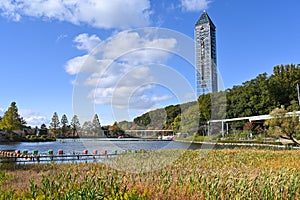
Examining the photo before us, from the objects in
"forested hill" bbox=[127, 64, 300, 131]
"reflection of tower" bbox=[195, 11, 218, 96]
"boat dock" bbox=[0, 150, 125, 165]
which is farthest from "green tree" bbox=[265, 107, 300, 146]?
"forested hill" bbox=[127, 64, 300, 131]

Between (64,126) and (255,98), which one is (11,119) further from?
(255,98)

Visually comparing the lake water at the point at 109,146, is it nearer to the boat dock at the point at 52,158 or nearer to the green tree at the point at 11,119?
the boat dock at the point at 52,158

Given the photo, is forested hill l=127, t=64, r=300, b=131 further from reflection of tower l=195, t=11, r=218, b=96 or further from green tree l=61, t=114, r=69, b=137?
green tree l=61, t=114, r=69, b=137

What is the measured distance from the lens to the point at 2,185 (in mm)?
7125

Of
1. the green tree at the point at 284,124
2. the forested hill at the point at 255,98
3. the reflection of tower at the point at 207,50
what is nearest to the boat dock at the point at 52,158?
the reflection of tower at the point at 207,50

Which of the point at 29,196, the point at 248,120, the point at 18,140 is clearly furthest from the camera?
the point at 18,140

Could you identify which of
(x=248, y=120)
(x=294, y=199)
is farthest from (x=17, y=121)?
(x=294, y=199)

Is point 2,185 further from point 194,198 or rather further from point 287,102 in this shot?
point 287,102

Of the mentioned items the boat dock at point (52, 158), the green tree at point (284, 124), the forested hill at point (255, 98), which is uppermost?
the forested hill at point (255, 98)

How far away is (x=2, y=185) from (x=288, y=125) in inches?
1029

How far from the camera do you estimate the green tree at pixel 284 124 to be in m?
28.6

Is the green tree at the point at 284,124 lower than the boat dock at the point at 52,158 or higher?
higher

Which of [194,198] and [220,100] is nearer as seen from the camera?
[194,198]

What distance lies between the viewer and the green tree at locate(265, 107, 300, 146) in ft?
94.0
